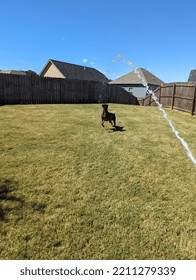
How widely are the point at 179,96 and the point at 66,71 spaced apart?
22.6m

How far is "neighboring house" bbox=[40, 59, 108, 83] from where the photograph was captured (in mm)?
31797

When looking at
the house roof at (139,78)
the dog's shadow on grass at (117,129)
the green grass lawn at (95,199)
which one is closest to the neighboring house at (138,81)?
the house roof at (139,78)

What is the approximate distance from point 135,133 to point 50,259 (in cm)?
567

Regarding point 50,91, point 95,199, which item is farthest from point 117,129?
point 50,91

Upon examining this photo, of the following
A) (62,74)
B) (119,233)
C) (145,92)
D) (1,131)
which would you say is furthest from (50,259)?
(145,92)

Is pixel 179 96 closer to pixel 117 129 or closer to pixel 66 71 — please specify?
pixel 117 129

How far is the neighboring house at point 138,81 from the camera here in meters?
38.6

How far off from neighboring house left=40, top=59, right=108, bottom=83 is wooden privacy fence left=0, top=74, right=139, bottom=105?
15323 mm

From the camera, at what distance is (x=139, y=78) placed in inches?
1532

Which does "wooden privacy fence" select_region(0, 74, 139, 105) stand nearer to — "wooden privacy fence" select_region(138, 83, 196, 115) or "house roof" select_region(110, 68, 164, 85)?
"wooden privacy fence" select_region(138, 83, 196, 115)

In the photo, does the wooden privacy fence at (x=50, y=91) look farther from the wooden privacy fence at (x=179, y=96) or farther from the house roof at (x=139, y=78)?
the house roof at (x=139, y=78)

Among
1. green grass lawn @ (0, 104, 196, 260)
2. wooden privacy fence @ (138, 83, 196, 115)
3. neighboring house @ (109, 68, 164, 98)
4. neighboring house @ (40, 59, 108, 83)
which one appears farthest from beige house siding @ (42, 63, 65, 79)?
green grass lawn @ (0, 104, 196, 260)

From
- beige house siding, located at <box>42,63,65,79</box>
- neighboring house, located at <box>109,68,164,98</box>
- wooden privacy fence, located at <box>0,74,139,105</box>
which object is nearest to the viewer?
wooden privacy fence, located at <box>0,74,139,105</box>
